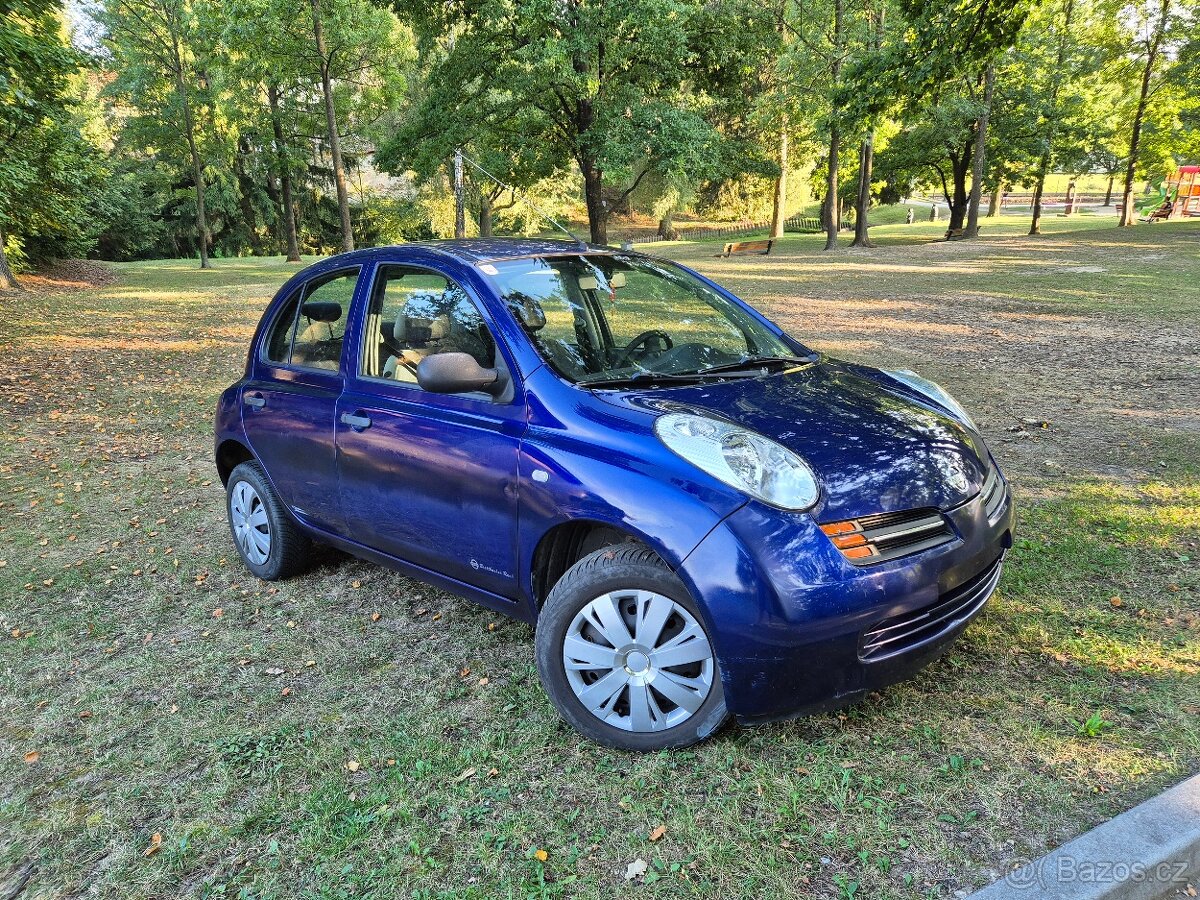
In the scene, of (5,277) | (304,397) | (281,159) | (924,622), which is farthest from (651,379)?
(281,159)

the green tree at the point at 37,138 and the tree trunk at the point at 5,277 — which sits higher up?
the green tree at the point at 37,138

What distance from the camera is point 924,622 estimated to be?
2.69 m

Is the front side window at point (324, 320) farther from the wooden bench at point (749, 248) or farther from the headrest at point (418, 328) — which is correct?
the wooden bench at point (749, 248)

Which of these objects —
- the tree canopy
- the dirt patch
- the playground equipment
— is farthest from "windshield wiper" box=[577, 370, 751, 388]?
the playground equipment

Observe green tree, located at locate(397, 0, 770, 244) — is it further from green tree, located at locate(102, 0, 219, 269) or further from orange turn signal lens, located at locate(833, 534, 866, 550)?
orange turn signal lens, located at locate(833, 534, 866, 550)

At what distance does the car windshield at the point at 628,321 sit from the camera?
334cm

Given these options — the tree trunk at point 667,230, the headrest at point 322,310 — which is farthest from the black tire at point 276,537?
the tree trunk at point 667,230

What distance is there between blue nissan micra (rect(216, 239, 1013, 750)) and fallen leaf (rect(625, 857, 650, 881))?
0.49 metres

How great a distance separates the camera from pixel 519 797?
2711mm

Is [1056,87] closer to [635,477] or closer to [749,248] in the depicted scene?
[749,248]

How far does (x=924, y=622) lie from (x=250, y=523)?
3.73 meters

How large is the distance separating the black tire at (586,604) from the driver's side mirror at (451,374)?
0.83 m

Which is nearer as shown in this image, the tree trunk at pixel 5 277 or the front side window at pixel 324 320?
the front side window at pixel 324 320

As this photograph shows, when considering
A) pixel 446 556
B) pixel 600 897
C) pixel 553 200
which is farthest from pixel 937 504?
pixel 553 200
